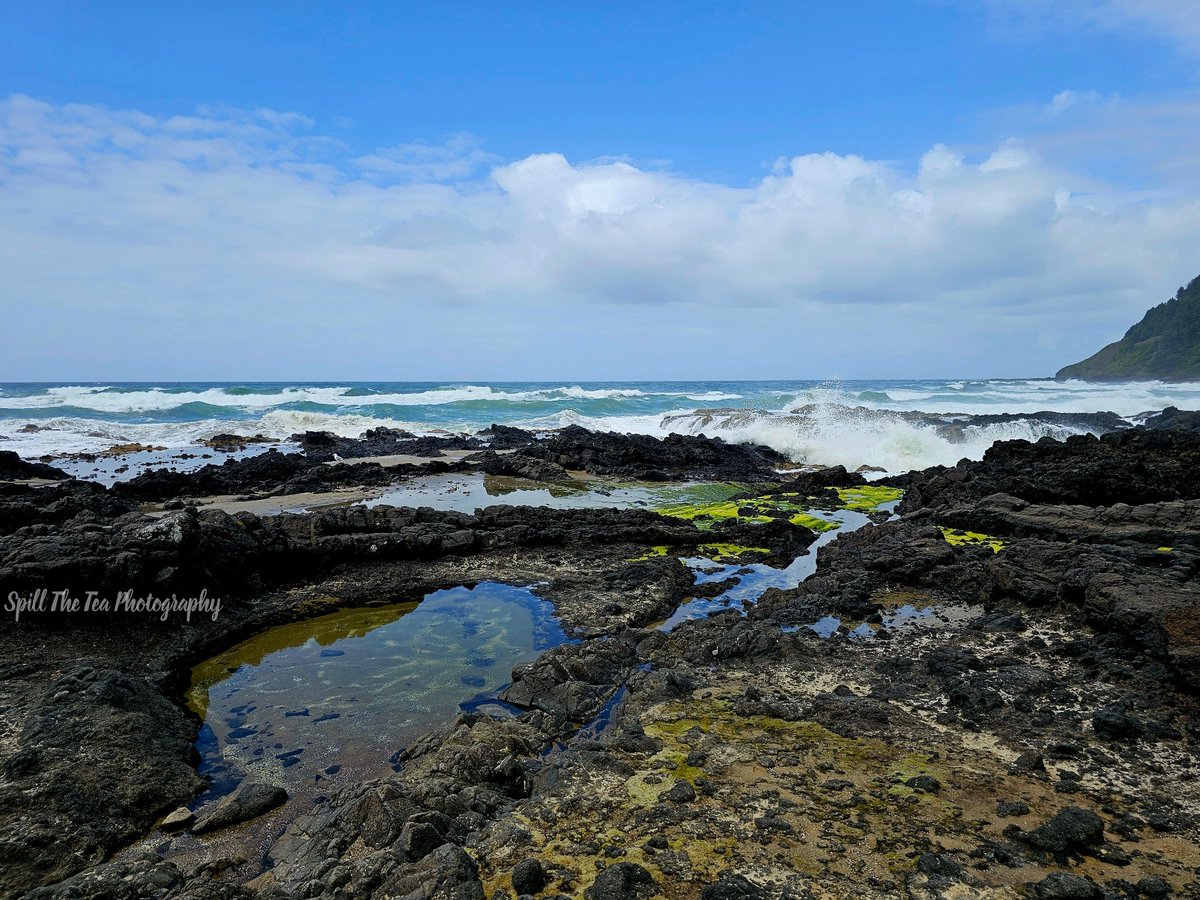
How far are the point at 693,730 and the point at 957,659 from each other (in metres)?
3.59

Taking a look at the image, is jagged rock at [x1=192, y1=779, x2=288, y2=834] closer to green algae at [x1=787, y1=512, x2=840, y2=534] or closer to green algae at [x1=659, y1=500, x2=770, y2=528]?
green algae at [x1=659, y1=500, x2=770, y2=528]

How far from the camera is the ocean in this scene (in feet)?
106

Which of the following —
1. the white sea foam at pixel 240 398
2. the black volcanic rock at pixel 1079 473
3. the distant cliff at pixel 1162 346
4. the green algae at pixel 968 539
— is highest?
the distant cliff at pixel 1162 346

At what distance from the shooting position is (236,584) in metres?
10.7

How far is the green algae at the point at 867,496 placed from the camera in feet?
60.5

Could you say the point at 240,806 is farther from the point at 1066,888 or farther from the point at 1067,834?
the point at 1067,834

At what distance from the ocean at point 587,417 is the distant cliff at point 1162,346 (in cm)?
712

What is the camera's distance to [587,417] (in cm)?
5572

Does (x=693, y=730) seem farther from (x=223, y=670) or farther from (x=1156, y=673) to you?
(x=223, y=670)

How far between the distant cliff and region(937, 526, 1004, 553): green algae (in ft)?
268

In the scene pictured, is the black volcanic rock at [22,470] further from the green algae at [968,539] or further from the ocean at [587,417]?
the green algae at [968,539]

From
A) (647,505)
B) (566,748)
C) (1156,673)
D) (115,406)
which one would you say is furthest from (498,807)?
(115,406)

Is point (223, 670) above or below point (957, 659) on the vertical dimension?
below

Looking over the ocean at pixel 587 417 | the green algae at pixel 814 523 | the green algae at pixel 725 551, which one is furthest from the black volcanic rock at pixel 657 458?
the green algae at pixel 725 551
